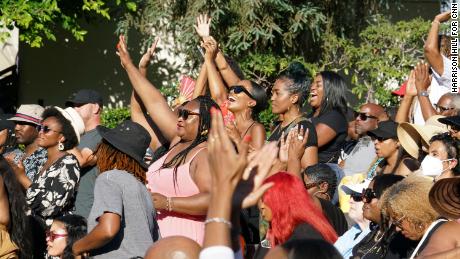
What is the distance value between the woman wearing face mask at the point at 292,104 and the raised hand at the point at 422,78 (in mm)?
980

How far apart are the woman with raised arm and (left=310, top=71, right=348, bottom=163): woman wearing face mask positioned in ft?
5.58

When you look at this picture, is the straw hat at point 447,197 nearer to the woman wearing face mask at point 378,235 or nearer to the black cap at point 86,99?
the woman wearing face mask at point 378,235

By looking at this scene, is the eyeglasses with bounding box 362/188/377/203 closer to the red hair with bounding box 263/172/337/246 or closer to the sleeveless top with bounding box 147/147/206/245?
the sleeveless top with bounding box 147/147/206/245

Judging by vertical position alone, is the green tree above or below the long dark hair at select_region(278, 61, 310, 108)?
below

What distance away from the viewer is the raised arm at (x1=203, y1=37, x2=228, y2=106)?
830 centimetres

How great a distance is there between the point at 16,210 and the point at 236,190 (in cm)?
369

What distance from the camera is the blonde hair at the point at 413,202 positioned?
210 inches

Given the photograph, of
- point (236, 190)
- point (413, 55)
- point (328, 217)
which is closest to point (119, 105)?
point (413, 55)

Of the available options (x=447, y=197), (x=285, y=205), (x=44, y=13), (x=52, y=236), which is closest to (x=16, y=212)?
(x=52, y=236)

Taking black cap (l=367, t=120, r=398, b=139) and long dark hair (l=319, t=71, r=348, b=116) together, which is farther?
long dark hair (l=319, t=71, r=348, b=116)

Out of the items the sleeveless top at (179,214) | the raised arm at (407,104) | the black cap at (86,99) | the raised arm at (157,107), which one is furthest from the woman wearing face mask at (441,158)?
the black cap at (86,99)

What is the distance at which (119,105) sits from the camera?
20.9 metres

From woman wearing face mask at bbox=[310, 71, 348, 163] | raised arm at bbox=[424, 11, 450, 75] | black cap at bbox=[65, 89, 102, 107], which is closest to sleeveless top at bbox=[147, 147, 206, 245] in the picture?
woman wearing face mask at bbox=[310, 71, 348, 163]

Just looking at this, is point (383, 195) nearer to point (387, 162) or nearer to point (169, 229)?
point (169, 229)
